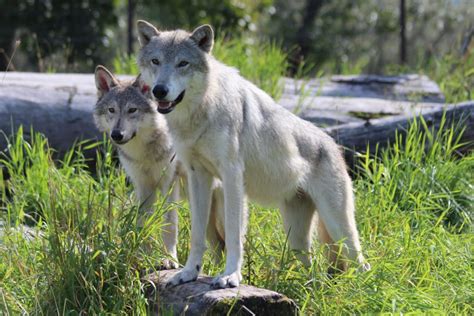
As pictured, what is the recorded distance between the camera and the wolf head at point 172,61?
183 inches

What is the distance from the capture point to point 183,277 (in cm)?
473

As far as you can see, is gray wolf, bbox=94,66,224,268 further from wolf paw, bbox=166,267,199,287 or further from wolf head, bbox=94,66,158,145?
wolf paw, bbox=166,267,199,287

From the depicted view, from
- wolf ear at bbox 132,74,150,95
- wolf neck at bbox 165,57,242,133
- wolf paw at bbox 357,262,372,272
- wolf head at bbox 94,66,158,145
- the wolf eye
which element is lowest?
wolf paw at bbox 357,262,372,272

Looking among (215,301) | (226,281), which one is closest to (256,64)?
(226,281)

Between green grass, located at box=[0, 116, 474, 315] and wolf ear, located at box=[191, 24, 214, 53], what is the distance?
103 centimetres

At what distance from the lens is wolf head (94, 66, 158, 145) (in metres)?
5.62

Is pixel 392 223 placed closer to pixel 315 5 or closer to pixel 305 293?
pixel 305 293

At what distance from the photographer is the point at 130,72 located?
A: 10109 mm

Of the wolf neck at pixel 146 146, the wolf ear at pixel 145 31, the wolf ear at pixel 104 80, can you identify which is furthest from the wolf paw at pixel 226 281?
the wolf ear at pixel 104 80

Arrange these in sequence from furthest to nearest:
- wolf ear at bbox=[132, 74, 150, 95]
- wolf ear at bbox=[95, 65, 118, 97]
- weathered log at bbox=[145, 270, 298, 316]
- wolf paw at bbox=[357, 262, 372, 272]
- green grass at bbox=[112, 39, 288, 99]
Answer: green grass at bbox=[112, 39, 288, 99]
wolf ear at bbox=[95, 65, 118, 97]
wolf ear at bbox=[132, 74, 150, 95]
wolf paw at bbox=[357, 262, 372, 272]
weathered log at bbox=[145, 270, 298, 316]

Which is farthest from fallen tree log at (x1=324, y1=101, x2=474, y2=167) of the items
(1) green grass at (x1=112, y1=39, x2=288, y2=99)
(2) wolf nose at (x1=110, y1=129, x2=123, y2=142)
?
(2) wolf nose at (x1=110, y1=129, x2=123, y2=142)

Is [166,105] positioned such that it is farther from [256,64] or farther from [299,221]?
[256,64]

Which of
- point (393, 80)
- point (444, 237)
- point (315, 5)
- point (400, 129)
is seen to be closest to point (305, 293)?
point (444, 237)

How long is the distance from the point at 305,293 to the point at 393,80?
5518 millimetres
